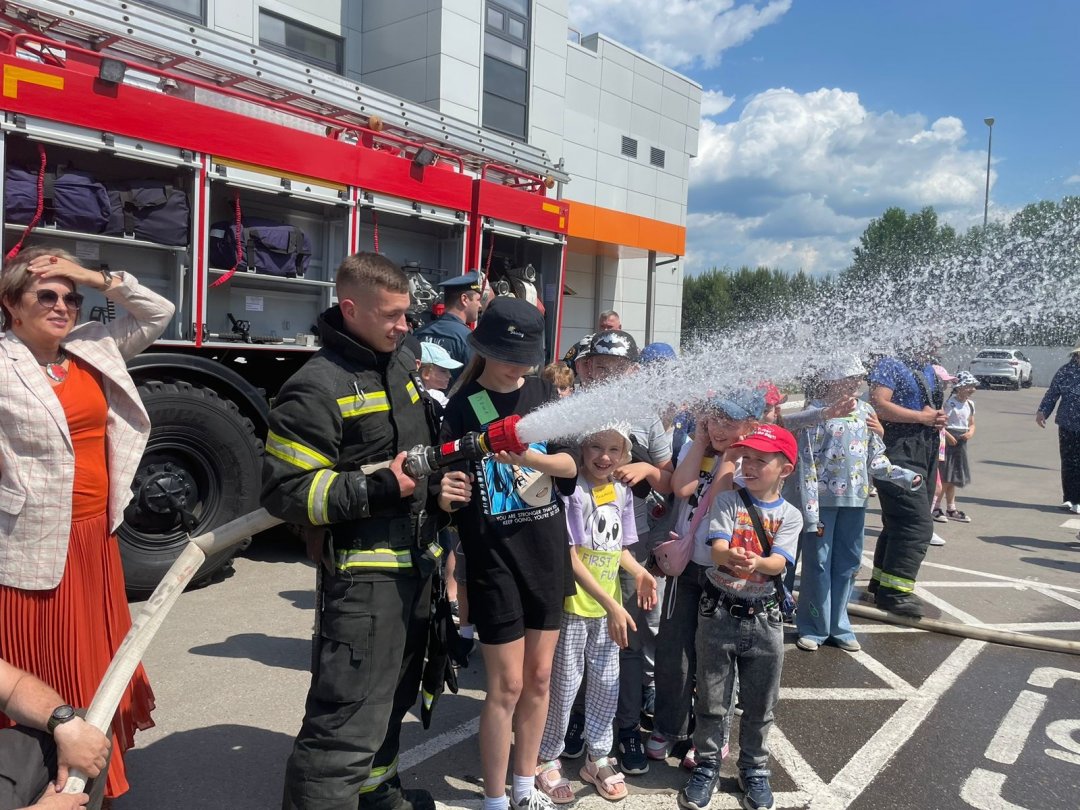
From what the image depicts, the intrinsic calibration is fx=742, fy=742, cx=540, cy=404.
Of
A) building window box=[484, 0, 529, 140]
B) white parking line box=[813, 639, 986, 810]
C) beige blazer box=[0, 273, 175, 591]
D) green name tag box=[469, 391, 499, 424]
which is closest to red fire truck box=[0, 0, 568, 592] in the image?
beige blazer box=[0, 273, 175, 591]

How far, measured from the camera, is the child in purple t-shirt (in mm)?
2887

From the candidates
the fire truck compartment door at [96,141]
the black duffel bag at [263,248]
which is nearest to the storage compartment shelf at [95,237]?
the black duffel bag at [263,248]

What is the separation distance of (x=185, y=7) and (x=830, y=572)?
467 inches

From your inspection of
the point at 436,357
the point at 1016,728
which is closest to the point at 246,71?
the point at 436,357

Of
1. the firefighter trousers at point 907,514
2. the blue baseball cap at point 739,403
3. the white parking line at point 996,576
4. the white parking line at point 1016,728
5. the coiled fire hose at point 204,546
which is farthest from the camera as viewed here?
the white parking line at point 996,576

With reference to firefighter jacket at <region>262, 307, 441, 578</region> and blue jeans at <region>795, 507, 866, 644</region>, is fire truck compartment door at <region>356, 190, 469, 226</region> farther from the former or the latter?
blue jeans at <region>795, 507, 866, 644</region>

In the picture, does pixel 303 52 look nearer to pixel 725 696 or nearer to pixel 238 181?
pixel 238 181

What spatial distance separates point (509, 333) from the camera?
250cm

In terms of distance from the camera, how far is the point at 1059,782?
3.11 metres

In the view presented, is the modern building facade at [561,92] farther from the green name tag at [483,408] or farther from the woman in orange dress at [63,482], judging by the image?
the woman in orange dress at [63,482]

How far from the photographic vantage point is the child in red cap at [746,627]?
9.50ft

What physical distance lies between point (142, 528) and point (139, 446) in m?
2.16

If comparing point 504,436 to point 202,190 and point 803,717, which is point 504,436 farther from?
point 202,190

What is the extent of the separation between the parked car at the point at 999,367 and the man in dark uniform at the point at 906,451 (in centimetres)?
2739
